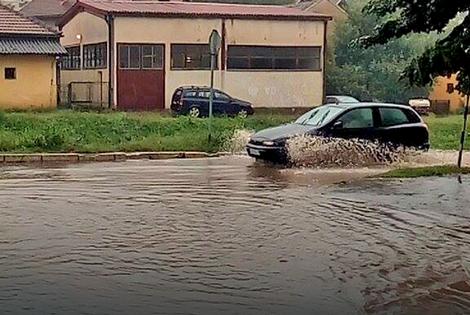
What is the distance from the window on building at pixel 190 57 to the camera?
135 feet

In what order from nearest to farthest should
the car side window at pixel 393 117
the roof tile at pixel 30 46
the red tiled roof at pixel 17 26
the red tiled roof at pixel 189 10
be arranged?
the car side window at pixel 393 117 → the roof tile at pixel 30 46 → the red tiled roof at pixel 17 26 → the red tiled roof at pixel 189 10

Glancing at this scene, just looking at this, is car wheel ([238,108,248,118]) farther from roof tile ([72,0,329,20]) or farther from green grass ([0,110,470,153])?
roof tile ([72,0,329,20])

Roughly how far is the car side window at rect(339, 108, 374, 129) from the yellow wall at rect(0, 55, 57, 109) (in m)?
19.6

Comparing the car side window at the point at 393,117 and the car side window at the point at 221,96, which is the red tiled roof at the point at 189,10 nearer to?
the car side window at the point at 221,96

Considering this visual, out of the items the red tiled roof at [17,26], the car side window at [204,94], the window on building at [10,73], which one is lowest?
the car side window at [204,94]

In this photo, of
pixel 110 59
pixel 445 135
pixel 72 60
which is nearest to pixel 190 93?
pixel 110 59

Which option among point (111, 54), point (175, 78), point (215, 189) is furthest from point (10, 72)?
point (215, 189)

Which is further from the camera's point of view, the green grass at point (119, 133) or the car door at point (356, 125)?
the green grass at point (119, 133)

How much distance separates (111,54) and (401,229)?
29247mm

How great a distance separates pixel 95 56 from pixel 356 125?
2437 cm

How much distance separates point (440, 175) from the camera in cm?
1722

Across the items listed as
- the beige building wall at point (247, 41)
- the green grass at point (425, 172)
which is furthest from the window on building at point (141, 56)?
the green grass at point (425, 172)

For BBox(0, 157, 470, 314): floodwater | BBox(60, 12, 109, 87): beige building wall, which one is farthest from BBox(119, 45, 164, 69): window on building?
BBox(0, 157, 470, 314): floodwater

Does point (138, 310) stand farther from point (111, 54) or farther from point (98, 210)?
point (111, 54)
